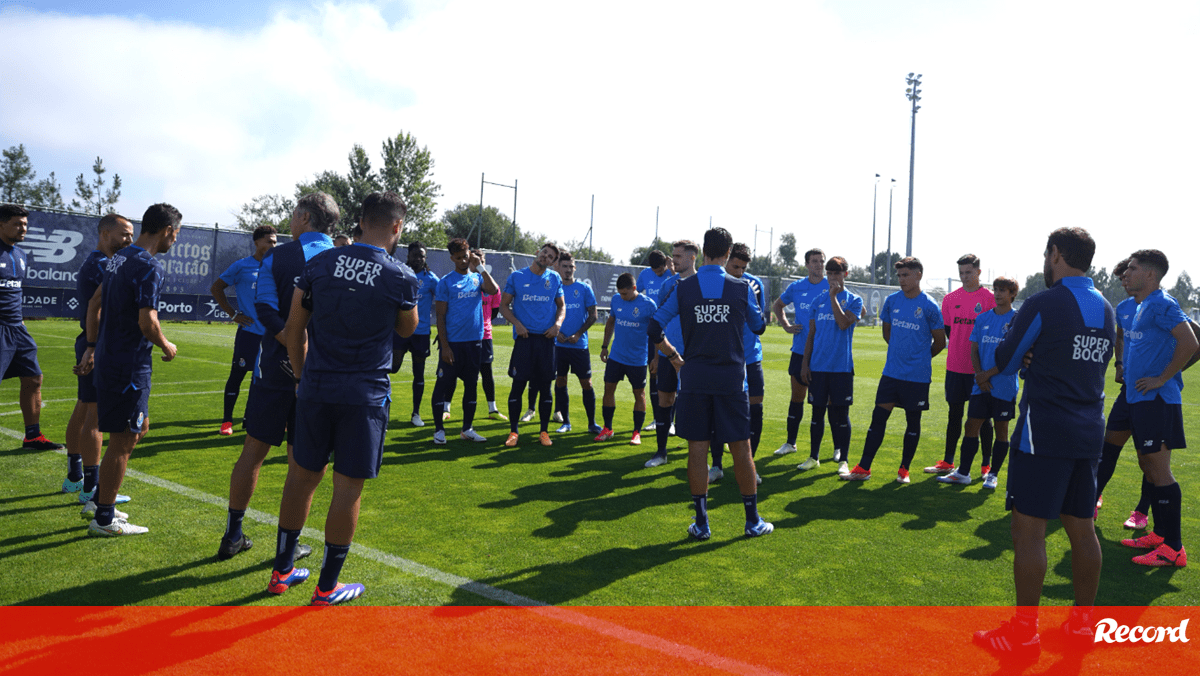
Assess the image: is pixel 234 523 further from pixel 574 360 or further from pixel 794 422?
pixel 794 422

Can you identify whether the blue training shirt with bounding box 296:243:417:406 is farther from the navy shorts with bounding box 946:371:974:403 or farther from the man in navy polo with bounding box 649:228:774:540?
the navy shorts with bounding box 946:371:974:403

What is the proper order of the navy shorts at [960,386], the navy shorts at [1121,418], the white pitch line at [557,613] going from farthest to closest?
the navy shorts at [960,386], the navy shorts at [1121,418], the white pitch line at [557,613]

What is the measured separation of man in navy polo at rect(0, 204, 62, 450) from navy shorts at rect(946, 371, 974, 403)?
8518 millimetres

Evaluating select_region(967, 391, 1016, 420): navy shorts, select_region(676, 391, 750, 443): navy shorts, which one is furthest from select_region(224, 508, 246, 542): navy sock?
select_region(967, 391, 1016, 420): navy shorts

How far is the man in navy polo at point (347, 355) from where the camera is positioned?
11.8ft

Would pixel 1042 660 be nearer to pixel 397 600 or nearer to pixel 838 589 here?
pixel 838 589

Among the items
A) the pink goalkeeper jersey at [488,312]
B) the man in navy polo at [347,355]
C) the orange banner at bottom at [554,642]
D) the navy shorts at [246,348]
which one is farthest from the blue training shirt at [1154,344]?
the navy shorts at [246,348]

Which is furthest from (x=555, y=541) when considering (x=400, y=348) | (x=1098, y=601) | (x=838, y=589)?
(x=400, y=348)

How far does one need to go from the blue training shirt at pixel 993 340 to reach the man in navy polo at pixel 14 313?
27.6 ft

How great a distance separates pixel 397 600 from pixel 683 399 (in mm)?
2259

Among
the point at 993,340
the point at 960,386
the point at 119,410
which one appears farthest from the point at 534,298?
the point at 993,340

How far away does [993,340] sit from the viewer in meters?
6.92

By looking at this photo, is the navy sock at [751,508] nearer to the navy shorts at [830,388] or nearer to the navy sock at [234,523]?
the navy shorts at [830,388]

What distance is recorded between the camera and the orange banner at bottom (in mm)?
3223
